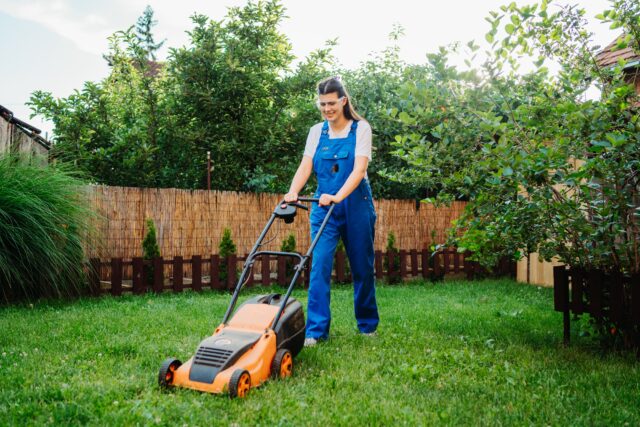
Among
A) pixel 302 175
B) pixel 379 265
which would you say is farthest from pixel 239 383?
pixel 379 265

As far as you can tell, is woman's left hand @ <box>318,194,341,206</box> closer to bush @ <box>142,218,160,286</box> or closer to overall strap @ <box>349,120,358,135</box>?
overall strap @ <box>349,120,358,135</box>

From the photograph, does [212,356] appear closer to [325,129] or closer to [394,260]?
[325,129]

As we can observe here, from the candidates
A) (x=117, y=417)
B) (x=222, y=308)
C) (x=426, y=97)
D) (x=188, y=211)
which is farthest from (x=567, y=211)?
(x=188, y=211)

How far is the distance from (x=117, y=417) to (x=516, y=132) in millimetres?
3042

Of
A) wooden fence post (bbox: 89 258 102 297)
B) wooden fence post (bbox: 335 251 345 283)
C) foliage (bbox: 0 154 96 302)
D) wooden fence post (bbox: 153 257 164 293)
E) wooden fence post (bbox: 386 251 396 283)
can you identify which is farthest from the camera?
wooden fence post (bbox: 386 251 396 283)

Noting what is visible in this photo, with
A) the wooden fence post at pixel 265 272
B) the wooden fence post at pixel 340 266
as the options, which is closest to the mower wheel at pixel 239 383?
the wooden fence post at pixel 265 272

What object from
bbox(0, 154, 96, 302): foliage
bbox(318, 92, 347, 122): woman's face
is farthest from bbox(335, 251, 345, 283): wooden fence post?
bbox(318, 92, 347, 122): woman's face

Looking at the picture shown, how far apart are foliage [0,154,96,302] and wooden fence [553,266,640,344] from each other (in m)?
5.05

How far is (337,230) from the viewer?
4.78 m

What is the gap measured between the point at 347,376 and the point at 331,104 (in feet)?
6.56

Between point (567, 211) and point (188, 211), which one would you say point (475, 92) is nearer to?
point (567, 211)

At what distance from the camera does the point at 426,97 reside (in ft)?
14.3

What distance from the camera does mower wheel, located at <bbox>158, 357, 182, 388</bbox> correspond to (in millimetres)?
3256

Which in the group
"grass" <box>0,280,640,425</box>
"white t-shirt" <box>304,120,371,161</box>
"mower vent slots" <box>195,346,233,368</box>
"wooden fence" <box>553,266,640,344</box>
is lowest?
"grass" <box>0,280,640,425</box>
